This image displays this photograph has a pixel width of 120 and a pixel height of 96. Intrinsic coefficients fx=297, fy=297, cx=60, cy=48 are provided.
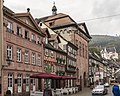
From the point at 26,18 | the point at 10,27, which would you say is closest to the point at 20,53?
the point at 10,27

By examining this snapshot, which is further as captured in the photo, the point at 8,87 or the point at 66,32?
the point at 66,32

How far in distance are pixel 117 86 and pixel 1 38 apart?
26008 mm

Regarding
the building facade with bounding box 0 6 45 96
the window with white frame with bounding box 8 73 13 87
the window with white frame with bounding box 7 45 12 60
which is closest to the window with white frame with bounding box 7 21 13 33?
the building facade with bounding box 0 6 45 96

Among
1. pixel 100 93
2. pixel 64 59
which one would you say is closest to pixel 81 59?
pixel 64 59

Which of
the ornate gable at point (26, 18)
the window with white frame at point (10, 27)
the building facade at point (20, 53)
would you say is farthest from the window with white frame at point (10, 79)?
the ornate gable at point (26, 18)

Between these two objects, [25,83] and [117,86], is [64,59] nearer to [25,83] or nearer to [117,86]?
[25,83]

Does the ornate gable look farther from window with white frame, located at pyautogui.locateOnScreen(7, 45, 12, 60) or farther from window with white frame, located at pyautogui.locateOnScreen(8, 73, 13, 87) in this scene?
window with white frame, located at pyautogui.locateOnScreen(8, 73, 13, 87)

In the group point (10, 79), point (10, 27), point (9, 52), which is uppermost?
point (10, 27)

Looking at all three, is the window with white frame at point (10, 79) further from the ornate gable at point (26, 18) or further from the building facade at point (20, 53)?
the ornate gable at point (26, 18)

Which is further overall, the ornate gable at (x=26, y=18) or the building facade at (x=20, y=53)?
the ornate gable at (x=26, y=18)

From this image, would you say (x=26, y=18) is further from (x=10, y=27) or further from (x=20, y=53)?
(x=10, y=27)

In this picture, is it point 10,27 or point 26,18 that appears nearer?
point 10,27

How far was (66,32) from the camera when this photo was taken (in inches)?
2862

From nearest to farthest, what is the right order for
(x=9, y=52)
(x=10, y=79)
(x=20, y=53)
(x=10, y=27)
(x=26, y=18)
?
(x=10, y=79)
(x=9, y=52)
(x=10, y=27)
(x=20, y=53)
(x=26, y=18)
